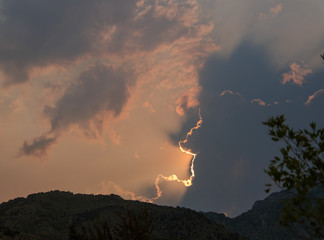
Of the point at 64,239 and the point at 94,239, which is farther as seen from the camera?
the point at 64,239

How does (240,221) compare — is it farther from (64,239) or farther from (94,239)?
(94,239)

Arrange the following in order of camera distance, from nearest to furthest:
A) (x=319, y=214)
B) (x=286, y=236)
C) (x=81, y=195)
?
(x=319, y=214), (x=81, y=195), (x=286, y=236)

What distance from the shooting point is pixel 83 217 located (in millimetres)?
89062

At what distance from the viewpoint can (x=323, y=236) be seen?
11219mm

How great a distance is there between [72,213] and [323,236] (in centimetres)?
9158

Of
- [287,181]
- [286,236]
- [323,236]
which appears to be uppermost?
[286,236]

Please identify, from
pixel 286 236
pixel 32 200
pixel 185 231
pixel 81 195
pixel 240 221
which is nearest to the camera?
pixel 185 231

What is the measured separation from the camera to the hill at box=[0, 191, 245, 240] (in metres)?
82.0

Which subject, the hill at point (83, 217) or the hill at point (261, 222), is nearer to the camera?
the hill at point (83, 217)

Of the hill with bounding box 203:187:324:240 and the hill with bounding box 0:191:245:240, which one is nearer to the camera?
the hill with bounding box 0:191:245:240

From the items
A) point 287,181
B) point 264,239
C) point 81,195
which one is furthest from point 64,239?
point 264,239

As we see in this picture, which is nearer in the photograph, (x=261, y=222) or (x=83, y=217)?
(x=83, y=217)

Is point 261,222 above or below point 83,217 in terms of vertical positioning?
below

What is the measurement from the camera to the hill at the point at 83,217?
269ft
